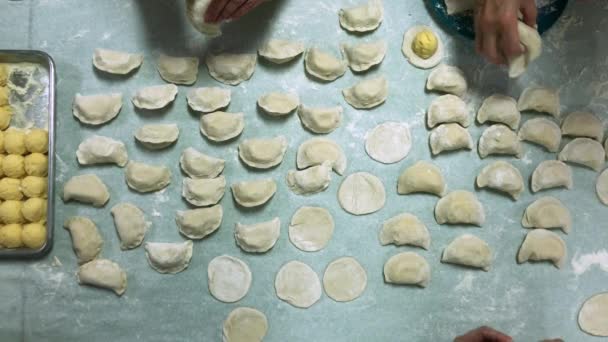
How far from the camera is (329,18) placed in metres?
1.58

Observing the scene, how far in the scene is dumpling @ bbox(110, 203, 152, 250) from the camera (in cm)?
148

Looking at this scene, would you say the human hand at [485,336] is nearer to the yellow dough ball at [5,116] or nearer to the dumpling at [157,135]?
the dumpling at [157,135]

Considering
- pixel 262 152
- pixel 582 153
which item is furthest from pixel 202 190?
pixel 582 153

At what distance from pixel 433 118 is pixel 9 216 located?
104 centimetres

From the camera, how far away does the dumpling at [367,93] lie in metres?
1.53

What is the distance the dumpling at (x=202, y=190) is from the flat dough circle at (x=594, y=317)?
0.95 meters

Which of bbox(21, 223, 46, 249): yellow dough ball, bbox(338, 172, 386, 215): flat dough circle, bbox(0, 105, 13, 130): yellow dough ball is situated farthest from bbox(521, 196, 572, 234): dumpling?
bbox(0, 105, 13, 130): yellow dough ball

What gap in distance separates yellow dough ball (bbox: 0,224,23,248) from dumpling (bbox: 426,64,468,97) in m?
1.05

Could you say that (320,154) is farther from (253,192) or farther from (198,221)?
(198,221)

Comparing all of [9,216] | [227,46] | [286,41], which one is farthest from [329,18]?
[9,216]

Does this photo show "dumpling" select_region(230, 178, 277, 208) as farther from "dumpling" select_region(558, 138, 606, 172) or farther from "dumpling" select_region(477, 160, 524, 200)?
"dumpling" select_region(558, 138, 606, 172)

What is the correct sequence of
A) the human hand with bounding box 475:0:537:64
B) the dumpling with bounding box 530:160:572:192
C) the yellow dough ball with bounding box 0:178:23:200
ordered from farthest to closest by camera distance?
the dumpling with bounding box 530:160:572:192, the yellow dough ball with bounding box 0:178:23:200, the human hand with bounding box 475:0:537:64

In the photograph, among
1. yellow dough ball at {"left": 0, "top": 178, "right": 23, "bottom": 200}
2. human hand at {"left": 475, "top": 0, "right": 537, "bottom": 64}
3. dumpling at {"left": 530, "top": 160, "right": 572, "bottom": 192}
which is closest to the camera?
human hand at {"left": 475, "top": 0, "right": 537, "bottom": 64}

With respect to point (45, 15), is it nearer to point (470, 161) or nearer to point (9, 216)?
point (9, 216)
